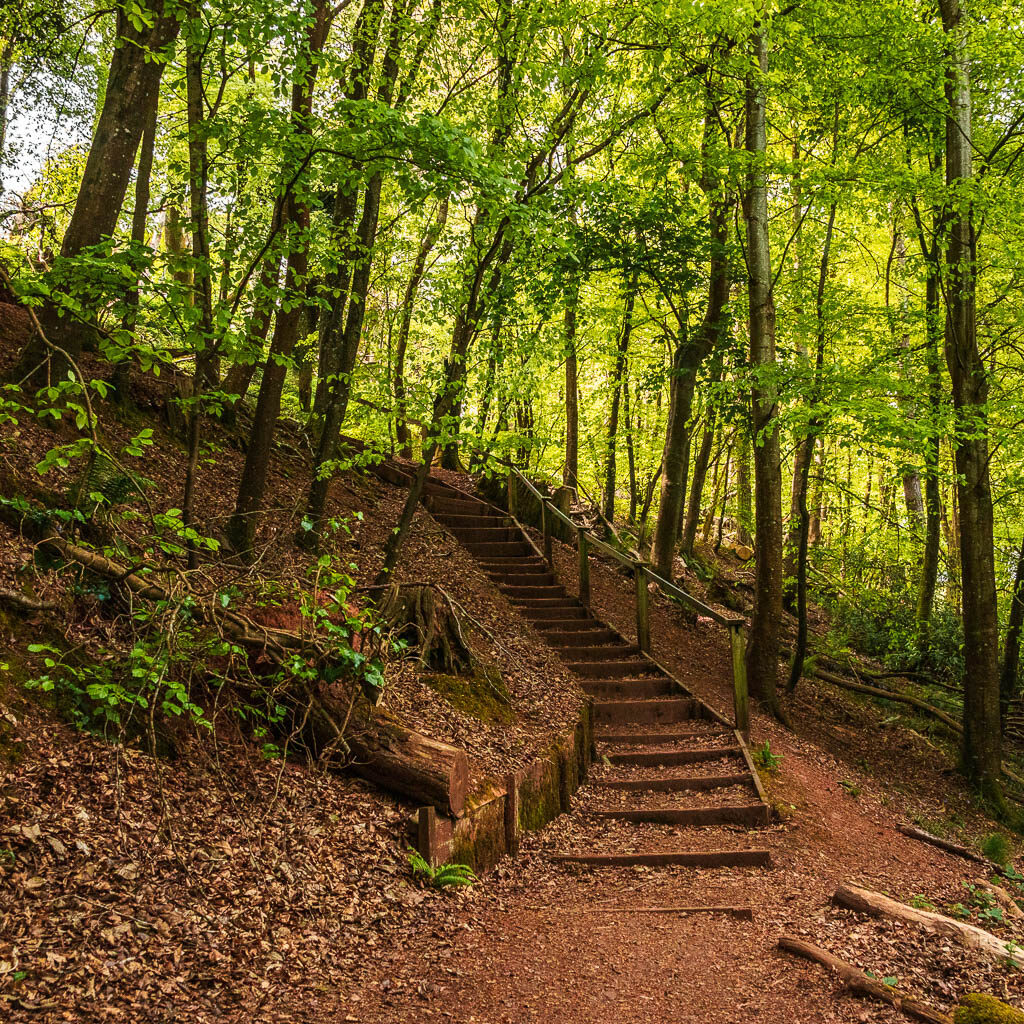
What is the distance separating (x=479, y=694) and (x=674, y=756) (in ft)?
8.00

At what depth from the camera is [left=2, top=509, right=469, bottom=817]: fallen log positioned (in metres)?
4.78

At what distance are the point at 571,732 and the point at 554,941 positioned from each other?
2877mm

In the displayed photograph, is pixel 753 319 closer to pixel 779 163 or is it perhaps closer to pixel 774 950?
pixel 779 163

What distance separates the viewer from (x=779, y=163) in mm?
8812

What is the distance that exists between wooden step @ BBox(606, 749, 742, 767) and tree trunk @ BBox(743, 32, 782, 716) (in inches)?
87.3

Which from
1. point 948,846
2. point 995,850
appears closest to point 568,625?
point 948,846

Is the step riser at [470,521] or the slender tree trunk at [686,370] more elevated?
the slender tree trunk at [686,370]

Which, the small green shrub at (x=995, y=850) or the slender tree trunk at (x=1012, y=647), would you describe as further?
the slender tree trunk at (x=1012, y=647)

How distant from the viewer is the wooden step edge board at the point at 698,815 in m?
6.83

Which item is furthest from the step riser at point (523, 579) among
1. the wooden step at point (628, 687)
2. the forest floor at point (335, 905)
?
the forest floor at point (335, 905)

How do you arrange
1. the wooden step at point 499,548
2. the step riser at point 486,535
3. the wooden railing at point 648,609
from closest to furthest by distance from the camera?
1. the wooden railing at point 648,609
2. the wooden step at point 499,548
3. the step riser at point 486,535

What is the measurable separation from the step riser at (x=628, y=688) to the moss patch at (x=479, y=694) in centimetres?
179

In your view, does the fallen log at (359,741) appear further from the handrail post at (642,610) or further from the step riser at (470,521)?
the step riser at (470,521)

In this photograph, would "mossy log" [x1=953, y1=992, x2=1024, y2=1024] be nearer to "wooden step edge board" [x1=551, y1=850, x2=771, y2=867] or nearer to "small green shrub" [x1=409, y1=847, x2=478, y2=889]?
"wooden step edge board" [x1=551, y1=850, x2=771, y2=867]
